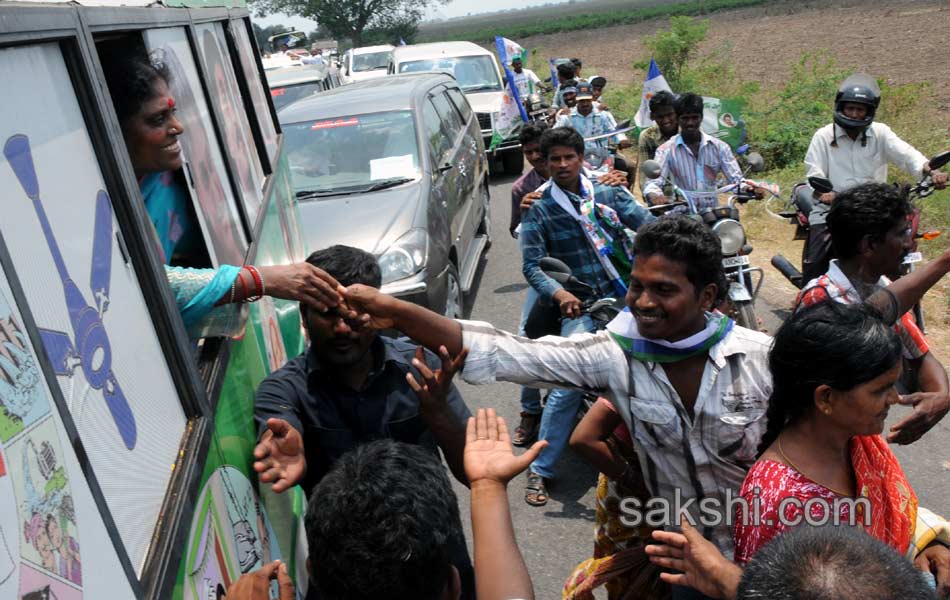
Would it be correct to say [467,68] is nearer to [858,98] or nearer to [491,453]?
[858,98]

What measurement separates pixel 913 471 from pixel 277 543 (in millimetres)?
3320

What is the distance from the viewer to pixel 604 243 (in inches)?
176

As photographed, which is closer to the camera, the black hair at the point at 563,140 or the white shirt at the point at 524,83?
the black hair at the point at 563,140

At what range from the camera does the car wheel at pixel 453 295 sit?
623 centimetres

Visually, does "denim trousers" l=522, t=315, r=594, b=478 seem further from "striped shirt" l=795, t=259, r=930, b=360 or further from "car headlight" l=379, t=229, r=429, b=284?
"car headlight" l=379, t=229, r=429, b=284

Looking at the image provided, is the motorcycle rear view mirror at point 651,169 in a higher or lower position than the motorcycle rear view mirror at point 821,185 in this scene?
higher

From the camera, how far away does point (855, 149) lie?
19.2 ft

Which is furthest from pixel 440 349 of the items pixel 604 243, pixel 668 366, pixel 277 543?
pixel 604 243

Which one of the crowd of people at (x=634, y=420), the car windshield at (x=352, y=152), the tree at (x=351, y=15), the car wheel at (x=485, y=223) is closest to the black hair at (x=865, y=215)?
the crowd of people at (x=634, y=420)

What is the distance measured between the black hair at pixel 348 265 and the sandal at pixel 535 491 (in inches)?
79.6

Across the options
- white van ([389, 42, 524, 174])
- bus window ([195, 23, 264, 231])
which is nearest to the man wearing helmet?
bus window ([195, 23, 264, 231])

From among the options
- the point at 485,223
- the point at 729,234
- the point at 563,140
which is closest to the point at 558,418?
the point at 563,140

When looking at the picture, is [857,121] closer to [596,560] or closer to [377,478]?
[596,560]

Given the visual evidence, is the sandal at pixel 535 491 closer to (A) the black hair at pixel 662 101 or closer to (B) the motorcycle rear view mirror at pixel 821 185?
(B) the motorcycle rear view mirror at pixel 821 185
